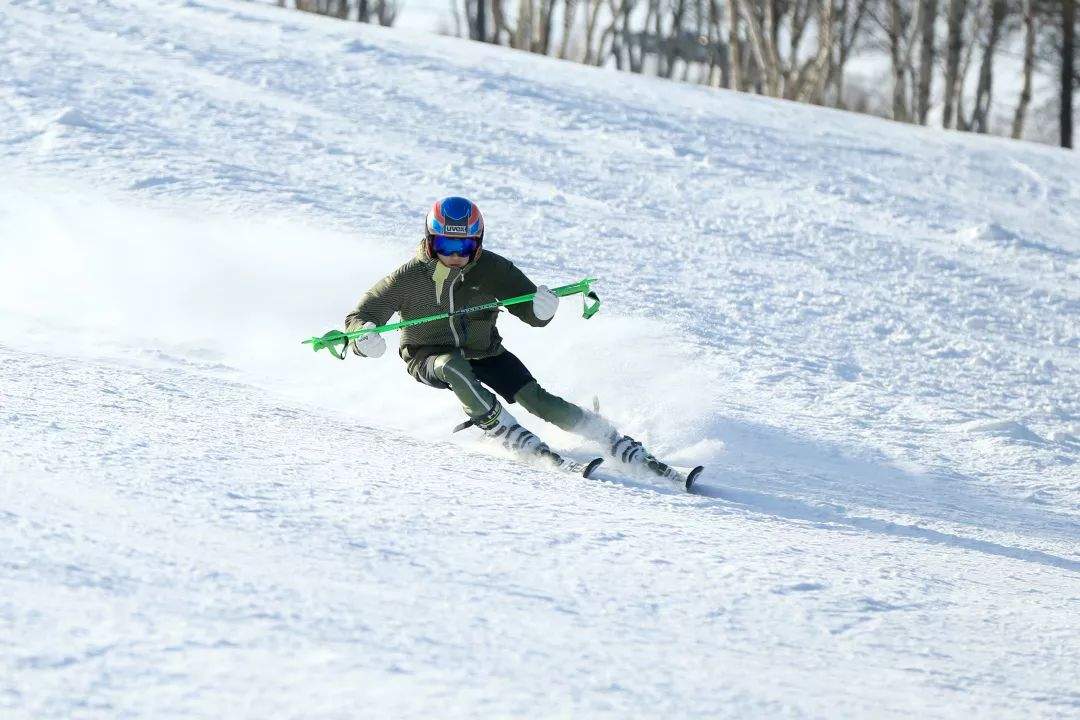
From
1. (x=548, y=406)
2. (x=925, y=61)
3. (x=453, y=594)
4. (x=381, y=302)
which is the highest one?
(x=925, y=61)

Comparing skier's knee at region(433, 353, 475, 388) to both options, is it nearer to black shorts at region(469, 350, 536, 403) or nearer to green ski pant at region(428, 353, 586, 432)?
green ski pant at region(428, 353, 586, 432)

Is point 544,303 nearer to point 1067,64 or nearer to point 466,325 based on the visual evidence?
point 466,325

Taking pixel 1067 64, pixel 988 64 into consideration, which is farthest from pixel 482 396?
pixel 988 64

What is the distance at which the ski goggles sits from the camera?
5676 mm

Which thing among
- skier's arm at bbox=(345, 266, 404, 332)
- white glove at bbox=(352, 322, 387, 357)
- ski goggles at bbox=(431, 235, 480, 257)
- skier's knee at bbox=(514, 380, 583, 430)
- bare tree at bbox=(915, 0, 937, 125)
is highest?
bare tree at bbox=(915, 0, 937, 125)

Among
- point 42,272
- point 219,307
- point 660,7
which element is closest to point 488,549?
point 219,307

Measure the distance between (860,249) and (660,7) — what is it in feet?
74.8

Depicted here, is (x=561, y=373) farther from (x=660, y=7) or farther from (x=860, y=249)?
→ (x=660, y=7)

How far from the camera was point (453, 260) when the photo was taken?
18.7 ft

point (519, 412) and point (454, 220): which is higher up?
point (454, 220)

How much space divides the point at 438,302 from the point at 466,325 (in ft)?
0.56

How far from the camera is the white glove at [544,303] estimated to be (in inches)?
223

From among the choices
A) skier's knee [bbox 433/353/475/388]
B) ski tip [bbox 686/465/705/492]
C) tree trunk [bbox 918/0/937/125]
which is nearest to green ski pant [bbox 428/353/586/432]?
skier's knee [bbox 433/353/475/388]

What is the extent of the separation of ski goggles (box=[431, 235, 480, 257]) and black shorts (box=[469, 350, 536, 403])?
53 centimetres
